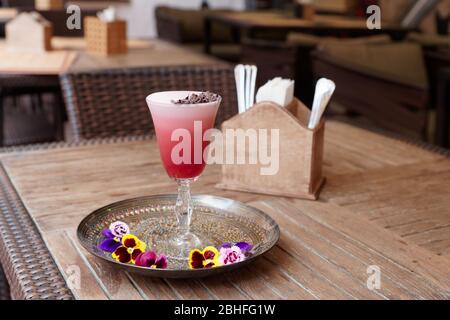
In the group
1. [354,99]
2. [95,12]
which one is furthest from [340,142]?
[95,12]

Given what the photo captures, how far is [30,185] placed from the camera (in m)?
1.06

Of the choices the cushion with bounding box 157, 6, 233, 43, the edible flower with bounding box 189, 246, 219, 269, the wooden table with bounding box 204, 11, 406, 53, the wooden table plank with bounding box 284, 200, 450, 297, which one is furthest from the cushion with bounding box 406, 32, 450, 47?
the edible flower with bounding box 189, 246, 219, 269

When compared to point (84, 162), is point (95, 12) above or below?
above

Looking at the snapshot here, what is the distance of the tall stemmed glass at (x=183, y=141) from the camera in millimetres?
779

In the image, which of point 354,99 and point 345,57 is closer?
point 354,99

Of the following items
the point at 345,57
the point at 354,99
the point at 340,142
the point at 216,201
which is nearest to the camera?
the point at 216,201

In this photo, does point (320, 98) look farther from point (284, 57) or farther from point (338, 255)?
point (284, 57)

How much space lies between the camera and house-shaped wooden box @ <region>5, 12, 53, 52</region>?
2.60 m

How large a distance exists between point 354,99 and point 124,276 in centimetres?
214

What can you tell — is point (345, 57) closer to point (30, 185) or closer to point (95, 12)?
point (95, 12)

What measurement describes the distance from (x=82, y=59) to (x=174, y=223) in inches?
69.7

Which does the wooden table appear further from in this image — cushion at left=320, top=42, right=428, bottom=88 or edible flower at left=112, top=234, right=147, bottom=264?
edible flower at left=112, top=234, right=147, bottom=264

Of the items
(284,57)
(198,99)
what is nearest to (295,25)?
(284,57)
